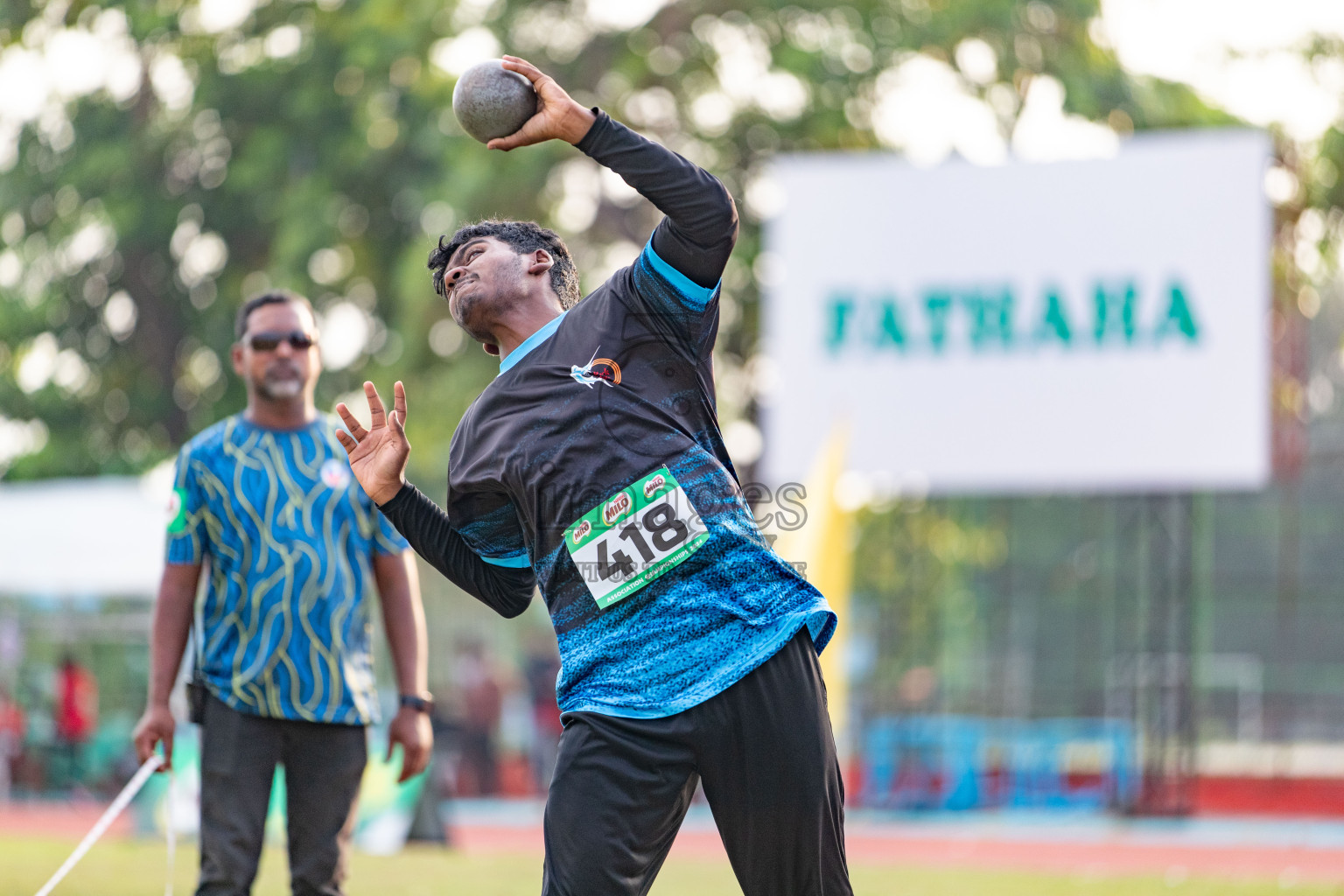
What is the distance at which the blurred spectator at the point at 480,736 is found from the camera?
20141 mm

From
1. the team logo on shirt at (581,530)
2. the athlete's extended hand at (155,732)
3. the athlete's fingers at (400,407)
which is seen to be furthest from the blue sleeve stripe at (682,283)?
the athlete's extended hand at (155,732)

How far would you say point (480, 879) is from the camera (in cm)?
1025

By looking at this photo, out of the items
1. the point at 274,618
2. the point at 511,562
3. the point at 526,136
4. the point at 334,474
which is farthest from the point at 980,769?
the point at 526,136

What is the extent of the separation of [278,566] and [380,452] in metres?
1.45

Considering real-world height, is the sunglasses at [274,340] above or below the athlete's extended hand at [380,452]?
above

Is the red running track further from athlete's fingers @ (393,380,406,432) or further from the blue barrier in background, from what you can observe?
athlete's fingers @ (393,380,406,432)

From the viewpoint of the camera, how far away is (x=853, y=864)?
484 inches

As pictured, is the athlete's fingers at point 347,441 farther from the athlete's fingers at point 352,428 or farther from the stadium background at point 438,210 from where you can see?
the stadium background at point 438,210

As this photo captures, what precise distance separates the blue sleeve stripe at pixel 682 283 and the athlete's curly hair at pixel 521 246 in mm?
377

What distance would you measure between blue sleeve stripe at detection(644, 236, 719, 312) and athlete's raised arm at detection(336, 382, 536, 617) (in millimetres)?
670

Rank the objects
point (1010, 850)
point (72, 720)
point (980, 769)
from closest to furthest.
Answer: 1. point (1010, 850)
2. point (72, 720)
3. point (980, 769)

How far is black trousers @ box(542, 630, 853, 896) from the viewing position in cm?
332

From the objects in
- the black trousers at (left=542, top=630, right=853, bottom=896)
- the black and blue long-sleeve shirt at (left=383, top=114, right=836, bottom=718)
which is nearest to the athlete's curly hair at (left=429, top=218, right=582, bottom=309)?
the black and blue long-sleeve shirt at (left=383, top=114, right=836, bottom=718)

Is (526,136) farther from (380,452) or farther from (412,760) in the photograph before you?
(412,760)
